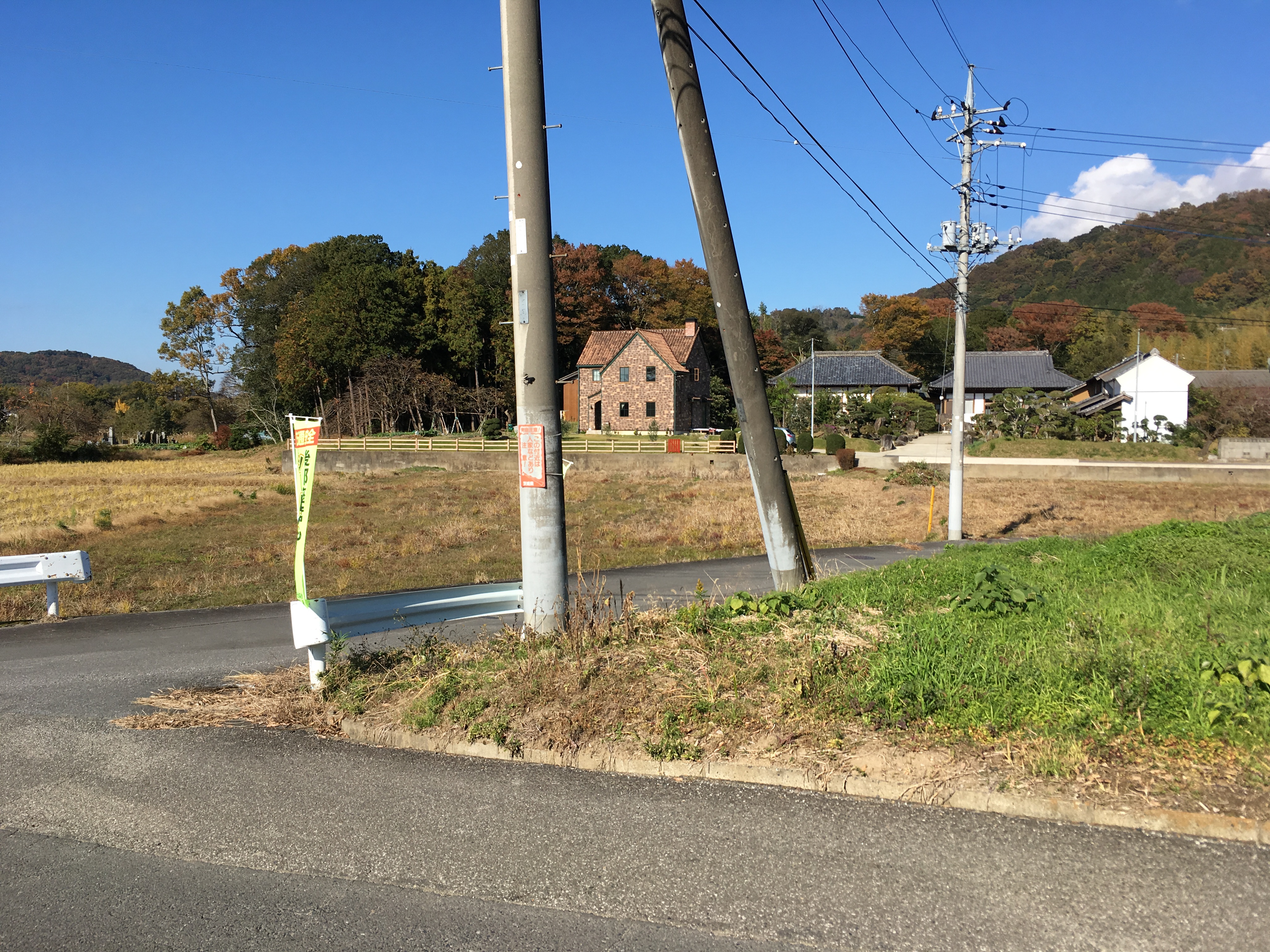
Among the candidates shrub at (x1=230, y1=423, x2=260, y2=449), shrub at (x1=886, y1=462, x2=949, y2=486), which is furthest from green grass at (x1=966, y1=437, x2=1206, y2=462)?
shrub at (x1=230, y1=423, x2=260, y2=449)

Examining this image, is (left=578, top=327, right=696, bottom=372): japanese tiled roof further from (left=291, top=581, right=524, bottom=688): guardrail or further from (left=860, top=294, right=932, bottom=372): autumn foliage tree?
(left=291, top=581, right=524, bottom=688): guardrail

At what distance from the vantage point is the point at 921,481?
3142 cm

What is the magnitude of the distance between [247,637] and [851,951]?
7470 mm

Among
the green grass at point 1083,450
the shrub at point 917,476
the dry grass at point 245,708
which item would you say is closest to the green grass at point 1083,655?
the dry grass at point 245,708

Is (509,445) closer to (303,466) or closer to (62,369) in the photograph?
(303,466)

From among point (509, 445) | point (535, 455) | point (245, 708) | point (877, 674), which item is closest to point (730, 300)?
point (535, 455)

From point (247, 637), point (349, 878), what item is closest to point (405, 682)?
point (349, 878)

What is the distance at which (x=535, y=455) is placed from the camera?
233 inches

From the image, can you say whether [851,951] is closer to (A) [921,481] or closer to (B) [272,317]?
(A) [921,481]

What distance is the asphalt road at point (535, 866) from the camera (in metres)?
3.09

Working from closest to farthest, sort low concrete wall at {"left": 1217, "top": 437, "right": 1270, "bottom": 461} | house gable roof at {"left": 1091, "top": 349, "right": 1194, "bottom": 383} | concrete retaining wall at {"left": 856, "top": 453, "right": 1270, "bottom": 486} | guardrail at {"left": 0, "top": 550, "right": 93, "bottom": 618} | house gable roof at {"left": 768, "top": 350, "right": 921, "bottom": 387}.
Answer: guardrail at {"left": 0, "top": 550, "right": 93, "bottom": 618}
concrete retaining wall at {"left": 856, "top": 453, "right": 1270, "bottom": 486}
low concrete wall at {"left": 1217, "top": 437, "right": 1270, "bottom": 461}
house gable roof at {"left": 1091, "top": 349, "right": 1194, "bottom": 383}
house gable roof at {"left": 768, "top": 350, "right": 921, "bottom": 387}

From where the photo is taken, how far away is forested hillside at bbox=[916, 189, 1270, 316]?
81.4 metres

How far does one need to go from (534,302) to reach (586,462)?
3204cm

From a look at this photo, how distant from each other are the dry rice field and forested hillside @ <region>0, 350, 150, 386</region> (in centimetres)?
13766
